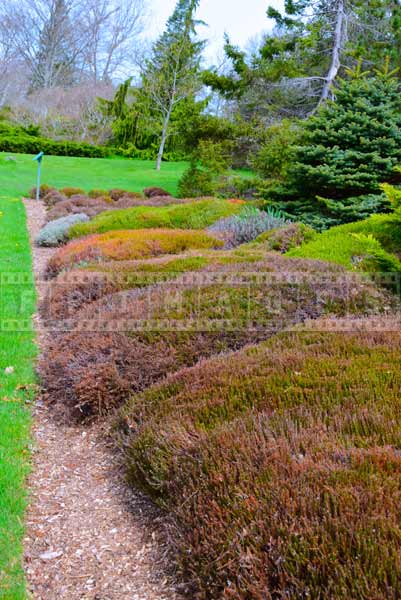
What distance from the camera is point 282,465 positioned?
2.26 meters

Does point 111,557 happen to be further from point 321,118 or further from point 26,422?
point 321,118

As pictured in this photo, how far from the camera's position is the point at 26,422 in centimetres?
363

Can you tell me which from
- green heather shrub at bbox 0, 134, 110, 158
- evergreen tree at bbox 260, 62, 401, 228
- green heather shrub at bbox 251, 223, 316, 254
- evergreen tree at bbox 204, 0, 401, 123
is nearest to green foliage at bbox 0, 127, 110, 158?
green heather shrub at bbox 0, 134, 110, 158

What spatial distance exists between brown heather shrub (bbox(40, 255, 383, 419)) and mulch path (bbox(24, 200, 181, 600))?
1.46 feet

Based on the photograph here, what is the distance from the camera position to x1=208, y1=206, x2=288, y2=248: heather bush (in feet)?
26.7

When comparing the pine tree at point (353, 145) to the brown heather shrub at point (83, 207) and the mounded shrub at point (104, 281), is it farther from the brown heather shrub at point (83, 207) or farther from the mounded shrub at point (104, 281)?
the brown heather shrub at point (83, 207)

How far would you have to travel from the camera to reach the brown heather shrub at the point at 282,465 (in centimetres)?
183

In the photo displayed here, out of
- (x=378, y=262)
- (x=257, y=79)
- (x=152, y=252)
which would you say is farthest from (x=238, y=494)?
(x=257, y=79)

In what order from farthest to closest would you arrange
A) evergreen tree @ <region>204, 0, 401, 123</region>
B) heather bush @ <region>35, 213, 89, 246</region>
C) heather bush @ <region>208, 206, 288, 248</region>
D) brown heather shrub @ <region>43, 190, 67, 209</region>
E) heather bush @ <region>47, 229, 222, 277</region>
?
A: 1. evergreen tree @ <region>204, 0, 401, 123</region>
2. brown heather shrub @ <region>43, 190, 67, 209</region>
3. heather bush @ <region>35, 213, 89, 246</region>
4. heather bush @ <region>208, 206, 288, 248</region>
5. heather bush @ <region>47, 229, 222, 277</region>

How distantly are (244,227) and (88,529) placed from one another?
613 centimetres

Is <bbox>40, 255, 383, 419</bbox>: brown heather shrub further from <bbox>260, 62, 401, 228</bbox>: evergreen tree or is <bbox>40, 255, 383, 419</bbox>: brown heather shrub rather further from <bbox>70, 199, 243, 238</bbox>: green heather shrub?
<bbox>70, 199, 243, 238</bbox>: green heather shrub

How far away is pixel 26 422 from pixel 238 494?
1.99 m

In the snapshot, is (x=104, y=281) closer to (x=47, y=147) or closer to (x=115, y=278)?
(x=115, y=278)

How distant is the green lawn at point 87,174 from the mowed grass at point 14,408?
42.2ft
